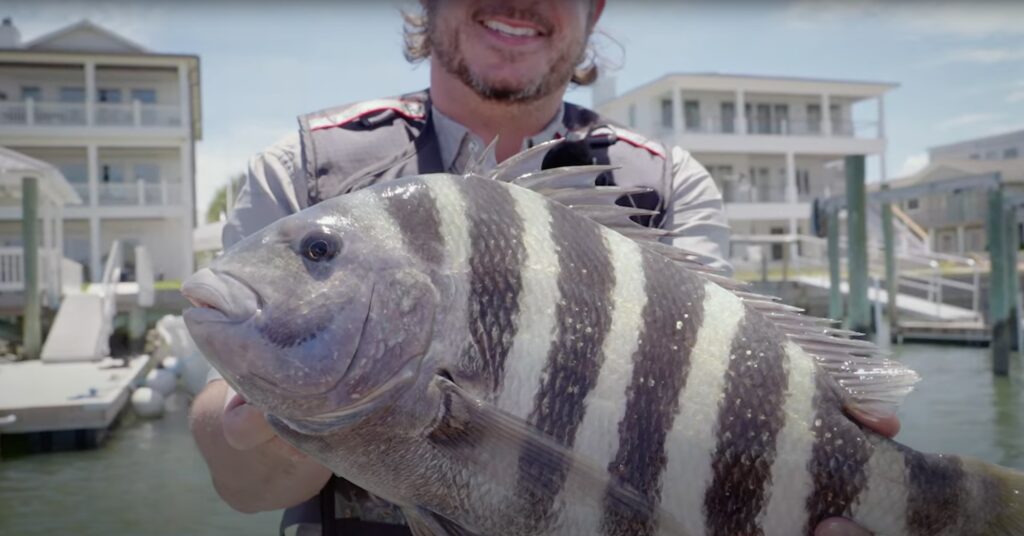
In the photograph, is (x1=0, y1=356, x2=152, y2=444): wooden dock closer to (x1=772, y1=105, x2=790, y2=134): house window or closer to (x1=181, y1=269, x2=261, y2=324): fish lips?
(x1=181, y1=269, x2=261, y2=324): fish lips

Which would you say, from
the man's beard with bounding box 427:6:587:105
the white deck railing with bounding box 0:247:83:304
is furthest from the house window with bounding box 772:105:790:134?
the man's beard with bounding box 427:6:587:105

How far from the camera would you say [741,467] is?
135cm

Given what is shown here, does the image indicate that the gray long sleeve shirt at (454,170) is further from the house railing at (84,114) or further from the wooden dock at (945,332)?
the house railing at (84,114)

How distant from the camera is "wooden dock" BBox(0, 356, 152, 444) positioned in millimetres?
8391

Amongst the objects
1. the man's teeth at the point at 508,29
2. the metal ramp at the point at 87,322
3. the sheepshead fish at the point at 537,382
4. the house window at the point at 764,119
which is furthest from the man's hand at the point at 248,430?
Answer: the house window at the point at 764,119

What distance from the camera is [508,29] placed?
2178mm

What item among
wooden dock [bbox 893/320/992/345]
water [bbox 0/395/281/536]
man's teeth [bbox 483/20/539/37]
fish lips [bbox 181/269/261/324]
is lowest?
water [bbox 0/395/281/536]

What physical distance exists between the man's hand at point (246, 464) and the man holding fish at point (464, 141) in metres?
0.01

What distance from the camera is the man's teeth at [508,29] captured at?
2172 mm

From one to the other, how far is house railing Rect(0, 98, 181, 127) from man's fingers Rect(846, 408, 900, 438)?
2663 centimetres

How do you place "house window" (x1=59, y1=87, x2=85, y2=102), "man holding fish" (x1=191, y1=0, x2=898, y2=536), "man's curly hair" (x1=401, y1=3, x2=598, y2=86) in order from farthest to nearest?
"house window" (x1=59, y1=87, x2=85, y2=102)
"man's curly hair" (x1=401, y1=3, x2=598, y2=86)
"man holding fish" (x1=191, y1=0, x2=898, y2=536)

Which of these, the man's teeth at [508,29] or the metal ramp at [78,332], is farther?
the metal ramp at [78,332]

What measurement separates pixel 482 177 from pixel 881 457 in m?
0.88

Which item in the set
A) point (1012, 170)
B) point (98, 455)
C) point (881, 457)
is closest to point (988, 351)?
point (98, 455)
